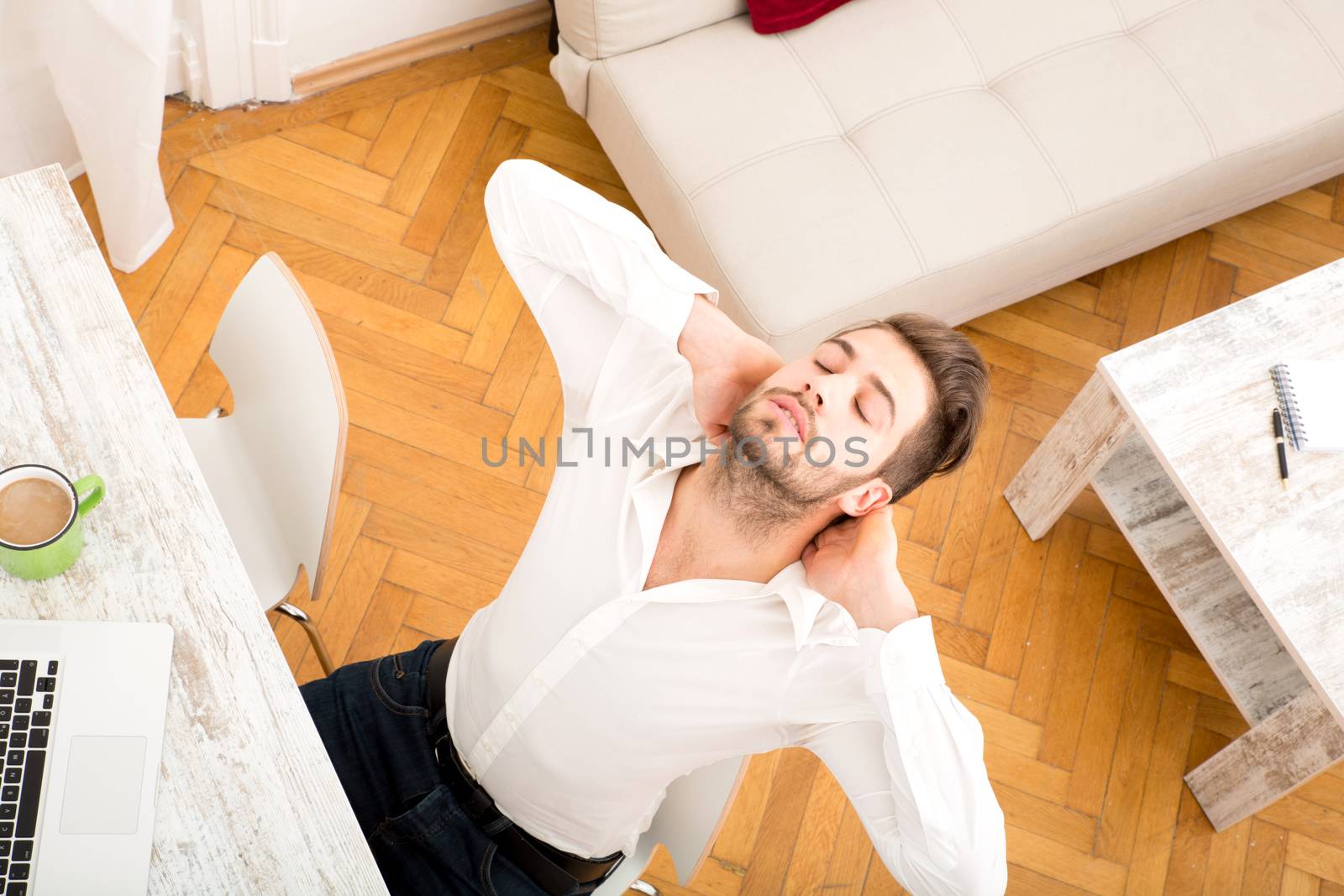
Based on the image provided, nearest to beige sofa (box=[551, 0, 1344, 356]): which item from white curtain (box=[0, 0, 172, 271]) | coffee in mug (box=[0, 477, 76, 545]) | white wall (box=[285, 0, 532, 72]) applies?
white wall (box=[285, 0, 532, 72])

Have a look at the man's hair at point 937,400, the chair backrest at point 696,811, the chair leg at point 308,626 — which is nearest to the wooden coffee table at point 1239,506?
the man's hair at point 937,400

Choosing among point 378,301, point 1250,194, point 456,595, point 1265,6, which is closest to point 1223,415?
point 1250,194

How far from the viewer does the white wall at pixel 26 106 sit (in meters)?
2.04

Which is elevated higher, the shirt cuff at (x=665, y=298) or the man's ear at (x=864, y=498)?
the shirt cuff at (x=665, y=298)

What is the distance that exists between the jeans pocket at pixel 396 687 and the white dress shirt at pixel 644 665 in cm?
6

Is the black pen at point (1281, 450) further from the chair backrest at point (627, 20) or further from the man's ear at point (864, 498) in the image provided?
the chair backrest at point (627, 20)

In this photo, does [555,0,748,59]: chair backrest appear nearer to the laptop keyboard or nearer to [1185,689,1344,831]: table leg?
the laptop keyboard

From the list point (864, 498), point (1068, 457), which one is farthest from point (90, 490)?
point (1068, 457)

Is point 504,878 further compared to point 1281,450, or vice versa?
point 1281,450

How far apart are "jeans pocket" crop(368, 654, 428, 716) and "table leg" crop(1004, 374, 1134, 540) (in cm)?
130

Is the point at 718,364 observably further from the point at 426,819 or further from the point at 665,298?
the point at 426,819

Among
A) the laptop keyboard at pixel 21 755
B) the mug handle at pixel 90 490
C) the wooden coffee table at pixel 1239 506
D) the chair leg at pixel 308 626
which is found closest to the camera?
the laptop keyboard at pixel 21 755

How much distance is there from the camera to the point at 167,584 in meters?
1.17

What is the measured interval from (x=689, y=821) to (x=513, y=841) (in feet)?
0.74
